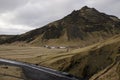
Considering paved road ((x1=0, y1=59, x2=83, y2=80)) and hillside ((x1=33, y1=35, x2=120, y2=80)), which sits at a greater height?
hillside ((x1=33, y1=35, x2=120, y2=80))

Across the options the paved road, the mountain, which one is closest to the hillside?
the paved road

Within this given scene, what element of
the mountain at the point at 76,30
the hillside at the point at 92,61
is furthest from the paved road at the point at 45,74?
the mountain at the point at 76,30

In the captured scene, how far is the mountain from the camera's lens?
136500 mm

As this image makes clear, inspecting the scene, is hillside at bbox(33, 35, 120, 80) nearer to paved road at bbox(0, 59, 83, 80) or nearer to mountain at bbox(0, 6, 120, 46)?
paved road at bbox(0, 59, 83, 80)

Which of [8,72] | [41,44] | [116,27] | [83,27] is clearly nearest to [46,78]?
→ [8,72]

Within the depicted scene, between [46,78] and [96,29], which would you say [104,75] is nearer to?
[46,78]

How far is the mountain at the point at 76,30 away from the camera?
136500mm

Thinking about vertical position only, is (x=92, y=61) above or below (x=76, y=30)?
below

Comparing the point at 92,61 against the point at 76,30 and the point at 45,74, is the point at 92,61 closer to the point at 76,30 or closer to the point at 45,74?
the point at 45,74

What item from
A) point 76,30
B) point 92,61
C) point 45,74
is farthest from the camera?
point 76,30

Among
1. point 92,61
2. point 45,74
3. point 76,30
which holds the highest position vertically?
point 76,30

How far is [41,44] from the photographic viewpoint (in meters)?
136

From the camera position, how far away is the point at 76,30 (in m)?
140

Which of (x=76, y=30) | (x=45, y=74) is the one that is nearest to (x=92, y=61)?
(x=45, y=74)
